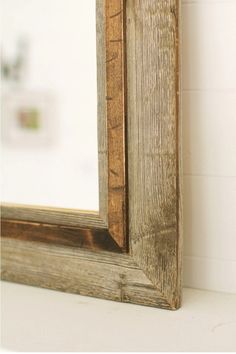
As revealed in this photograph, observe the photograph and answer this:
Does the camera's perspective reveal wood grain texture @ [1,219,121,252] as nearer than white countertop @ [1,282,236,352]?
No

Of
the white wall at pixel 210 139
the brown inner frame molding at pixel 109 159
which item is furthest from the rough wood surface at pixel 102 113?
the white wall at pixel 210 139

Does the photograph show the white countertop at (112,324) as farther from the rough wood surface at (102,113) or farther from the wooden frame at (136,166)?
the rough wood surface at (102,113)

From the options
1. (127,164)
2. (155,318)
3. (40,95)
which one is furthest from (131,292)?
(40,95)

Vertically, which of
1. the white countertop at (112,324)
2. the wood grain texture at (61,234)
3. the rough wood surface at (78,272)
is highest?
the wood grain texture at (61,234)

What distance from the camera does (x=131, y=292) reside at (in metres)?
0.83

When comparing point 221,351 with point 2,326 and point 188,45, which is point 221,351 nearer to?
point 2,326

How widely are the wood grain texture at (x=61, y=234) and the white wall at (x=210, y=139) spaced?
0.43ft

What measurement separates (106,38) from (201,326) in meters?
0.42

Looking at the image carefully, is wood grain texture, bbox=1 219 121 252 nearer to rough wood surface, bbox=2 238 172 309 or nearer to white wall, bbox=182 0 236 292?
rough wood surface, bbox=2 238 172 309

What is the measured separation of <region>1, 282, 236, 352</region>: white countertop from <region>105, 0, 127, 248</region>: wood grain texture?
11cm

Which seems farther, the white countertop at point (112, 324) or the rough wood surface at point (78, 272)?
the rough wood surface at point (78, 272)

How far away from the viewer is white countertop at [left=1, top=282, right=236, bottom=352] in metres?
0.70

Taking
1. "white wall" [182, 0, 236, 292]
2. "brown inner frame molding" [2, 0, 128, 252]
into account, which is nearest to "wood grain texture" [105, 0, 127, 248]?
"brown inner frame molding" [2, 0, 128, 252]

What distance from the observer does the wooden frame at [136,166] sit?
2.53 ft
